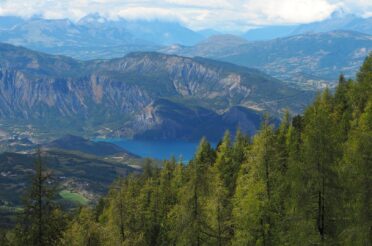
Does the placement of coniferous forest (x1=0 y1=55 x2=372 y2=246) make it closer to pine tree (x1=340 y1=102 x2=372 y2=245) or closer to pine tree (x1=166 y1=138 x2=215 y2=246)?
pine tree (x1=340 y1=102 x2=372 y2=245)

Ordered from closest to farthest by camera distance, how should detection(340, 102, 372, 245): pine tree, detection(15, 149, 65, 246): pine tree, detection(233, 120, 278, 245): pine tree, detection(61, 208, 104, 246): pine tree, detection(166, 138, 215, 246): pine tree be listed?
detection(340, 102, 372, 245): pine tree < detection(15, 149, 65, 246): pine tree < detection(233, 120, 278, 245): pine tree < detection(166, 138, 215, 246): pine tree < detection(61, 208, 104, 246): pine tree

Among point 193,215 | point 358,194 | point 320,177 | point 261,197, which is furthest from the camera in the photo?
point 193,215

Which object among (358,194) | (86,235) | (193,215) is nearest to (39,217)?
(193,215)

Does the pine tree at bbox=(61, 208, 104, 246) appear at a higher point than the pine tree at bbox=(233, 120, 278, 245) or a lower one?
lower

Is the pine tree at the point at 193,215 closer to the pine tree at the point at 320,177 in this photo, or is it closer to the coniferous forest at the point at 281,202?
the coniferous forest at the point at 281,202

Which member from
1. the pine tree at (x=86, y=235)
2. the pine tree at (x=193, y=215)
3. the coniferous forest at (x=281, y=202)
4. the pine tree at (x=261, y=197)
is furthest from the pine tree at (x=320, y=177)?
the pine tree at (x=86, y=235)

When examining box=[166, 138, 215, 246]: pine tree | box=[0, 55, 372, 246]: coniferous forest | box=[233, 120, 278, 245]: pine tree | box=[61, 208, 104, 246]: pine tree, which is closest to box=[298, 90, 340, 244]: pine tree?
box=[0, 55, 372, 246]: coniferous forest

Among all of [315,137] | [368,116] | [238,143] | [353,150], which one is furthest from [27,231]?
[238,143]

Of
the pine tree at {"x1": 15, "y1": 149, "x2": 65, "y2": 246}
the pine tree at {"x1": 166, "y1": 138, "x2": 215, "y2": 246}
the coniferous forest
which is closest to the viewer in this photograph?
the coniferous forest

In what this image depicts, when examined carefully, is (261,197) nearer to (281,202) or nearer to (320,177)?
(281,202)

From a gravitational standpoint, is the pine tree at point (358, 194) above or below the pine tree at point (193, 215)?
above

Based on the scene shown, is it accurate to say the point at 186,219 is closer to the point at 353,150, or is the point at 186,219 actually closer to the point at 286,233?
the point at 286,233
